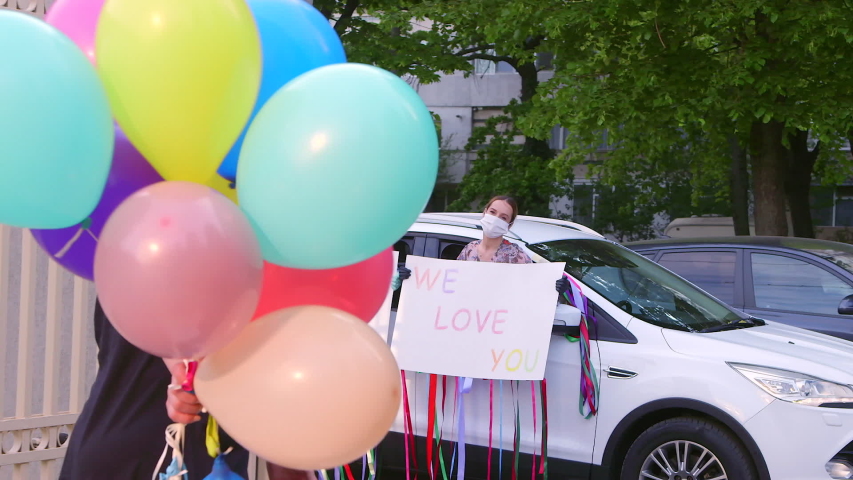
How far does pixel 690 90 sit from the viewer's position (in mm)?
12688

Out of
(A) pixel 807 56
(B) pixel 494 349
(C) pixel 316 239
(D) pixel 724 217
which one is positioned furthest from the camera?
(D) pixel 724 217

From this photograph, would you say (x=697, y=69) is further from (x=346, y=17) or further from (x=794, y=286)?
(x=346, y=17)

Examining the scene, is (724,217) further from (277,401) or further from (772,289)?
(277,401)

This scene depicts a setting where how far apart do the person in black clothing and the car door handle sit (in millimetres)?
3340

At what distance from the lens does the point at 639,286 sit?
6152mm

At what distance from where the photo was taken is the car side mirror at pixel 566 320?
18.1 ft

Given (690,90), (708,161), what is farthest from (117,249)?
(708,161)

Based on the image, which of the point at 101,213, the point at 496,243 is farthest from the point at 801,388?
the point at 101,213

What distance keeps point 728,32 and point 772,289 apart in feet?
18.0

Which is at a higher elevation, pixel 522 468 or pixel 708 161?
pixel 708 161

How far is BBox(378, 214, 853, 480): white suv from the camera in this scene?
5148 mm

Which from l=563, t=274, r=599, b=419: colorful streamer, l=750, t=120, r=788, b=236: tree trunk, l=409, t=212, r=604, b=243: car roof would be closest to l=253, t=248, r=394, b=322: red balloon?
l=563, t=274, r=599, b=419: colorful streamer

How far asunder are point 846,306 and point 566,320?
317 cm

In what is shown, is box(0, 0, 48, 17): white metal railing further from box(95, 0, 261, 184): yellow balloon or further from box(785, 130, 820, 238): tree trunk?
box(785, 130, 820, 238): tree trunk
